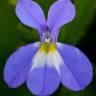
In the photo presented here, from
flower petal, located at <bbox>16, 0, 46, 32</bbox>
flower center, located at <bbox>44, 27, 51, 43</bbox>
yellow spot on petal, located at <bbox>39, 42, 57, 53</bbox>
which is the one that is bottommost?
yellow spot on petal, located at <bbox>39, 42, 57, 53</bbox>

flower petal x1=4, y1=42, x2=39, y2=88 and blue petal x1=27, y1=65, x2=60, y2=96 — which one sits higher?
flower petal x1=4, y1=42, x2=39, y2=88

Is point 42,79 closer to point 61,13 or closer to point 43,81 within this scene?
point 43,81

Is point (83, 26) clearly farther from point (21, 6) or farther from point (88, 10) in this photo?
point (21, 6)

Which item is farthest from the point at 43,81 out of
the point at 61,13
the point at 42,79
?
the point at 61,13
